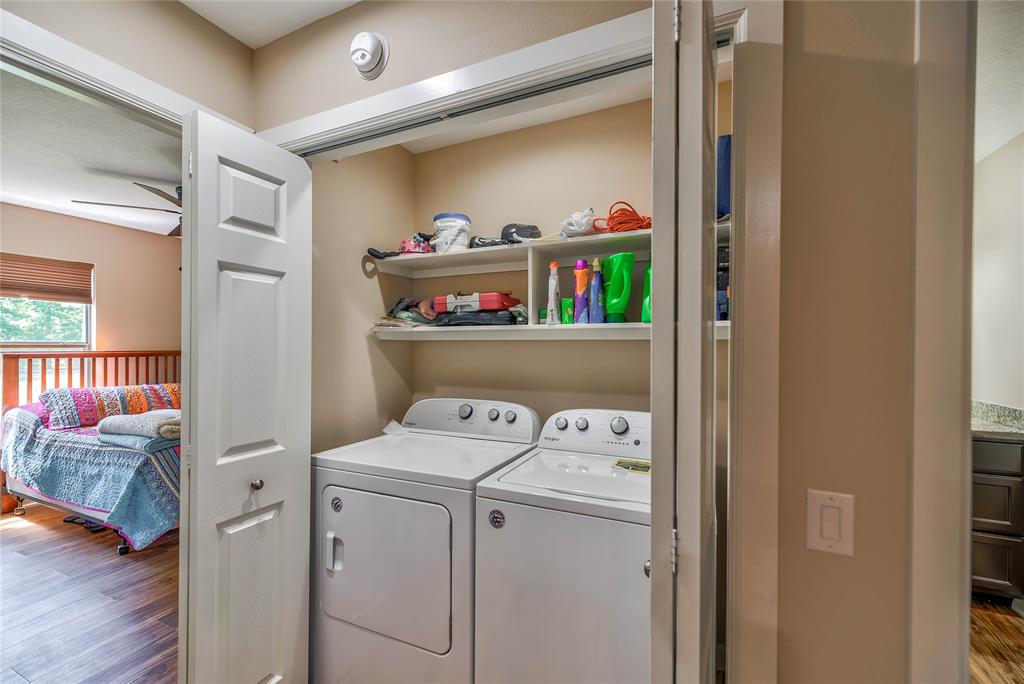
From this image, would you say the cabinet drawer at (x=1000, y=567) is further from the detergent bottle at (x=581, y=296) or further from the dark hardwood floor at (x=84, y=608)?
the dark hardwood floor at (x=84, y=608)

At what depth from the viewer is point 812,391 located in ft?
2.96

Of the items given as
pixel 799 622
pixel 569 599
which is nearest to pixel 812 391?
pixel 799 622

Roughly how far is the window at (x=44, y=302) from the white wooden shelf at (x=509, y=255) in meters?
3.97

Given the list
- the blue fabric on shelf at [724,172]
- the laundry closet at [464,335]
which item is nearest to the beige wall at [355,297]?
the laundry closet at [464,335]

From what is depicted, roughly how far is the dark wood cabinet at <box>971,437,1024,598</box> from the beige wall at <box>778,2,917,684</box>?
1664mm

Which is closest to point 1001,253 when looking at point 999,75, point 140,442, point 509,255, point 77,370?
point 999,75

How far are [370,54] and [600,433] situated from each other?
5.40 feet

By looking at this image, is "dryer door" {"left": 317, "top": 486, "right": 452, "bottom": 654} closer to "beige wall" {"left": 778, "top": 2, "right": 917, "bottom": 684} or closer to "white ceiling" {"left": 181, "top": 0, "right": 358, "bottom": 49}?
"beige wall" {"left": 778, "top": 2, "right": 917, "bottom": 684}

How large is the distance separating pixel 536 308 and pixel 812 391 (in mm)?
1340

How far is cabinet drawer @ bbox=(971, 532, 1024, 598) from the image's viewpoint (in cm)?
189

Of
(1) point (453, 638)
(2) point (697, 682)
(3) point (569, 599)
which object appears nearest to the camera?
(2) point (697, 682)

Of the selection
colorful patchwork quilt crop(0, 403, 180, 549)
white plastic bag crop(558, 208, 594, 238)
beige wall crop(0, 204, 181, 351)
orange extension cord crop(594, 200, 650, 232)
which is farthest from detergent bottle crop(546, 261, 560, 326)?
beige wall crop(0, 204, 181, 351)

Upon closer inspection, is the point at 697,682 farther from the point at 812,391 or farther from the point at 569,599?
the point at 569,599

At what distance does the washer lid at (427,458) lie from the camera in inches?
63.0
